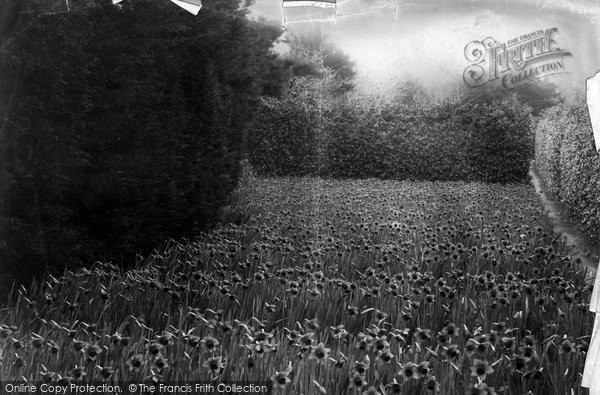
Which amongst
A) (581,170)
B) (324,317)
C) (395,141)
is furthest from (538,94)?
(324,317)

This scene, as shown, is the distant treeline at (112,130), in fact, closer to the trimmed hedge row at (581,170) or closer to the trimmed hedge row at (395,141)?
the trimmed hedge row at (581,170)

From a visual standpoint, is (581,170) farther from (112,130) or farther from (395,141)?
(395,141)

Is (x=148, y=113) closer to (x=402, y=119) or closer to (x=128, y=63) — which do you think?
(x=128, y=63)

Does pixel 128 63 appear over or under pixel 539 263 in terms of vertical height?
over

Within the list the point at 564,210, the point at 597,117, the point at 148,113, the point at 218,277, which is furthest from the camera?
the point at 564,210

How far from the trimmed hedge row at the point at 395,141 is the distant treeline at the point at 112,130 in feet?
31.9

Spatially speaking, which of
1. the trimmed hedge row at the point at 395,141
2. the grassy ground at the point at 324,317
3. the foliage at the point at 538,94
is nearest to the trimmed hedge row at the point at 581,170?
the grassy ground at the point at 324,317

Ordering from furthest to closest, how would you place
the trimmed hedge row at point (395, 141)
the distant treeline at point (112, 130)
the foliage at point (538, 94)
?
the foliage at point (538, 94) < the trimmed hedge row at point (395, 141) < the distant treeline at point (112, 130)

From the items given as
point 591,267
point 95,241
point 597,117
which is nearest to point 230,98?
point 95,241

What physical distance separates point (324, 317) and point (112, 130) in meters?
1.87

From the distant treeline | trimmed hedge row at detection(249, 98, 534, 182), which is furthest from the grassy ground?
trimmed hedge row at detection(249, 98, 534, 182)

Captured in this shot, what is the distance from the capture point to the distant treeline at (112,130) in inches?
132

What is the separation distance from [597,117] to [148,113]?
3.46 metres

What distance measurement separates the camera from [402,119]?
53.5 feet
